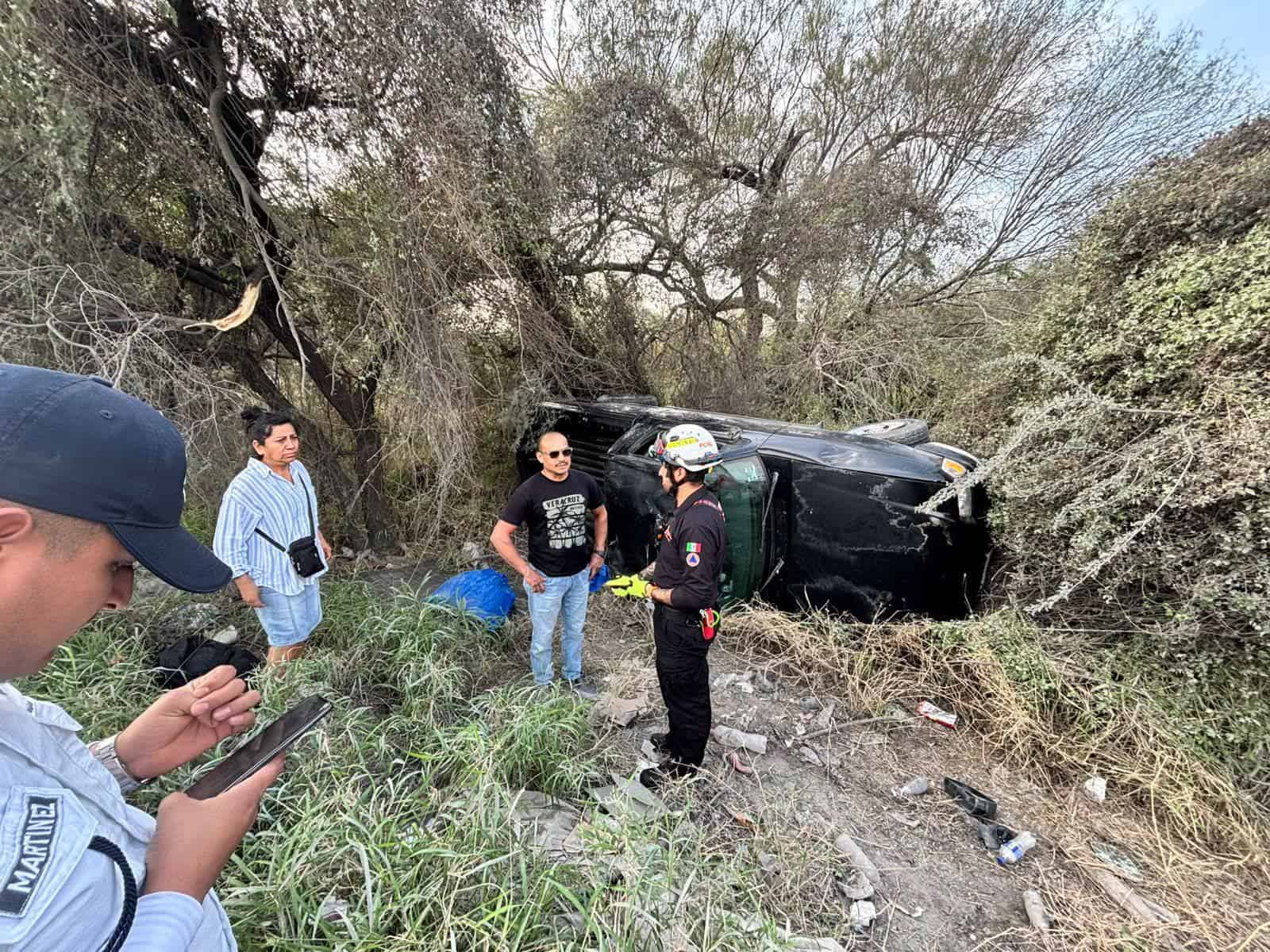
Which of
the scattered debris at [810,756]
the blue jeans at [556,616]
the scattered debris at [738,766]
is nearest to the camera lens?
the scattered debris at [738,766]

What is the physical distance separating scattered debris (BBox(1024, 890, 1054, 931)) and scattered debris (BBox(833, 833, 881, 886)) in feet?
1.82

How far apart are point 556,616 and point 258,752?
1.92 metres

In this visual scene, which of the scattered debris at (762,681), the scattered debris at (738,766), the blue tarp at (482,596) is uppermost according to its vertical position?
the blue tarp at (482,596)

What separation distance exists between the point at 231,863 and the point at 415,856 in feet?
1.79

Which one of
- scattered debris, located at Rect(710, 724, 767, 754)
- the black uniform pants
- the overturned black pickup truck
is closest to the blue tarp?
the overturned black pickup truck

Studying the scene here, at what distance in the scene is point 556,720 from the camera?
2.34 m

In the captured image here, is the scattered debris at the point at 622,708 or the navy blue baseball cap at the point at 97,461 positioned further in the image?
the scattered debris at the point at 622,708

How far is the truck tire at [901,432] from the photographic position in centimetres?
373

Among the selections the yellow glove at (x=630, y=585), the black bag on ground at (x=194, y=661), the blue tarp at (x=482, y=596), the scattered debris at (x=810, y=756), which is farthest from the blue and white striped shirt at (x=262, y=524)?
the scattered debris at (x=810, y=756)

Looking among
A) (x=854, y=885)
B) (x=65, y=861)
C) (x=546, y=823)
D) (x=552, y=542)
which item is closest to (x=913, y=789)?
(x=854, y=885)

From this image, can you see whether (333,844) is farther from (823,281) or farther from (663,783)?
(823,281)

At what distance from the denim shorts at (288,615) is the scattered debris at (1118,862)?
4148mm

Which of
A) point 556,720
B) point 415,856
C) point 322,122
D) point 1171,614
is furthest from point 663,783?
point 322,122

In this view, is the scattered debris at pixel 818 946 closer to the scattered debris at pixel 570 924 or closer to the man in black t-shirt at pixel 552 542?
the scattered debris at pixel 570 924
